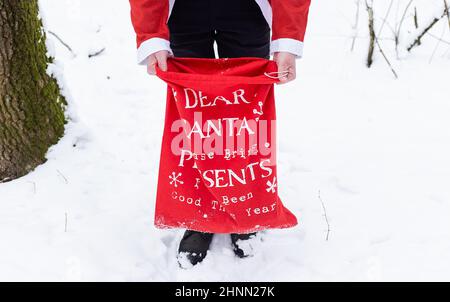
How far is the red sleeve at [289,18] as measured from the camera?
137cm

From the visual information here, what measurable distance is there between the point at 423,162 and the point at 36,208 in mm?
1831

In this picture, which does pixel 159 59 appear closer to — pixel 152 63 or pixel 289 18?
pixel 152 63

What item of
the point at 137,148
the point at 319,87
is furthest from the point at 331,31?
the point at 137,148

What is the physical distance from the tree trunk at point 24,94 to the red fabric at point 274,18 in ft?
2.20

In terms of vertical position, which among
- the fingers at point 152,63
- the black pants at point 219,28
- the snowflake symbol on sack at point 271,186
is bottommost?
the snowflake symbol on sack at point 271,186

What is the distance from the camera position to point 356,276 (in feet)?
5.65

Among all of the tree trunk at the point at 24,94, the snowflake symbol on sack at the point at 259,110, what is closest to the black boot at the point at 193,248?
the snowflake symbol on sack at the point at 259,110

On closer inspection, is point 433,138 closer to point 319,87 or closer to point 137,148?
point 319,87

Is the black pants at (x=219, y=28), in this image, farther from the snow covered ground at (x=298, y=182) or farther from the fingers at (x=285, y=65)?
the snow covered ground at (x=298, y=182)

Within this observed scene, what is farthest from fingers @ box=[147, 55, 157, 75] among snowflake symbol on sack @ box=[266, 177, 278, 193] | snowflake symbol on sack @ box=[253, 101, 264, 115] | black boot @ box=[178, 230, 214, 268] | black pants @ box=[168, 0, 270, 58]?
black boot @ box=[178, 230, 214, 268]

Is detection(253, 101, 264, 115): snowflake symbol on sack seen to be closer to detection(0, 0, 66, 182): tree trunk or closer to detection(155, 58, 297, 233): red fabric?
detection(155, 58, 297, 233): red fabric

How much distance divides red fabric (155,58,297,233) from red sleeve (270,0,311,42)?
0.10 m

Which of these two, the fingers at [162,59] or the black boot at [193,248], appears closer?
the fingers at [162,59]

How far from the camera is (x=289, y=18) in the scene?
1.39 meters
